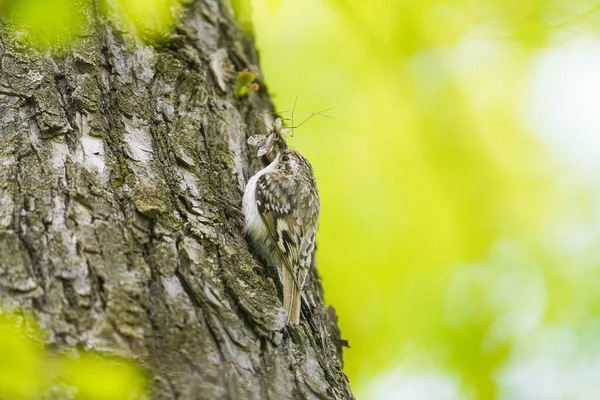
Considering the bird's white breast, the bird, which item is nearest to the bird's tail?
the bird

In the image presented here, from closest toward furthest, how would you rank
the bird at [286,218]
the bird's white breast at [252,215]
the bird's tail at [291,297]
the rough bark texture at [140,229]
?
1. the rough bark texture at [140,229]
2. the bird's tail at [291,297]
3. the bird at [286,218]
4. the bird's white breast at [252,215]

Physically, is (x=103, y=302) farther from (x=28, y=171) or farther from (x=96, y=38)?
(x=96, y=38)

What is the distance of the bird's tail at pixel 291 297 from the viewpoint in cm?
215

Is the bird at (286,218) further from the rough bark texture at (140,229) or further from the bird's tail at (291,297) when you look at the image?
the rough bark texture at (140,229)

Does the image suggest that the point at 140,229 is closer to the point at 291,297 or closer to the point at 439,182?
the point at 291,297

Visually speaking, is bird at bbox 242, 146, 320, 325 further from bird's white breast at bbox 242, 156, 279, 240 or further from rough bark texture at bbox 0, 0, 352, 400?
rough bark texture at bbox 0, 0, 352, 400

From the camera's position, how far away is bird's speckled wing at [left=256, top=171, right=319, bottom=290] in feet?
9.27

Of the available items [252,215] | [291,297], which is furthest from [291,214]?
[291,297]

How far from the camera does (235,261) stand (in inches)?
84.5

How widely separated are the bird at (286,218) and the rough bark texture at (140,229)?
0.35ft

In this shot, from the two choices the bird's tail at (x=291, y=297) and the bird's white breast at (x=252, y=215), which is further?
the bird's white breast at (x=252, y=215)

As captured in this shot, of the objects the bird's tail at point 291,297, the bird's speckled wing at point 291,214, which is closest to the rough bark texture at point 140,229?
the bird's tail at point 291,297

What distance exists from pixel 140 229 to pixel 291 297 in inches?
26.8

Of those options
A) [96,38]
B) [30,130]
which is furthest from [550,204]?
[30,130]
